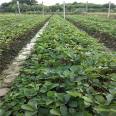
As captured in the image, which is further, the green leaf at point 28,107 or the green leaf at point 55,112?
the green leaf at point 28,107

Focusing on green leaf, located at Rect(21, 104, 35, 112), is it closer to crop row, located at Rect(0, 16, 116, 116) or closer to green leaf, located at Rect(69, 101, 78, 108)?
crop row, located at Rect(0, 16, 116, 116)

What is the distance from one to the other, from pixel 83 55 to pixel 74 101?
2.15m

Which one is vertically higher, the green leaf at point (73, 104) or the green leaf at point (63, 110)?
the green leaf at point (73, 104)

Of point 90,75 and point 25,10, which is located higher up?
point 90,75

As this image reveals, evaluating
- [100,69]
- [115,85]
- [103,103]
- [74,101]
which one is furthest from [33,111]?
[100,69]

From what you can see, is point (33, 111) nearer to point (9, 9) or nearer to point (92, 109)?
point (92, 109)

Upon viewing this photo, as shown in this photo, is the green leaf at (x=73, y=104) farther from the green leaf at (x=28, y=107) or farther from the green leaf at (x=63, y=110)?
the green leaf at (x=28, y=107)

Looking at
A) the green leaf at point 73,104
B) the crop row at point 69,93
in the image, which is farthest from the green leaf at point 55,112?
the green leaf at point 73,104

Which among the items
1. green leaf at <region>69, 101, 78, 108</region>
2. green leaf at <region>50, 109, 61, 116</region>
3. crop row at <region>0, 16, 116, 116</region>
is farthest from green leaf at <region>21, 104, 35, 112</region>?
green leaf at <region>69, 101, 78, 108</region>

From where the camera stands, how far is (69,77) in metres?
3.32

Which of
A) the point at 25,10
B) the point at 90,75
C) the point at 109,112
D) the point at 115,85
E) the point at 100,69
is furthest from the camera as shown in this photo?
the point at 25,10

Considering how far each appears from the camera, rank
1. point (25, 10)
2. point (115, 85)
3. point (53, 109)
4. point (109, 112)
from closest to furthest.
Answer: point (109, 112) → point (53, 109) → point (115, 85) → point (25, 10)

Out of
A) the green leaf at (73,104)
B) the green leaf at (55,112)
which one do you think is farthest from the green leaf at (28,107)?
the green leaf at (73,104)

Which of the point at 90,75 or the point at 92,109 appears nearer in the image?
the point at 92,109
